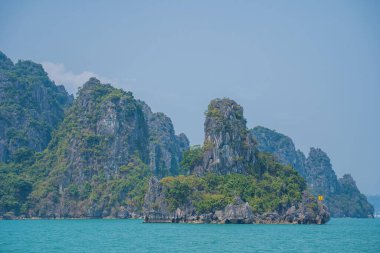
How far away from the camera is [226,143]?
351ft

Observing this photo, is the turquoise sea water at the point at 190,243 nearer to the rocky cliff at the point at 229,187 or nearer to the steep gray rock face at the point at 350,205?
the rocky cliff at the point at 229,187

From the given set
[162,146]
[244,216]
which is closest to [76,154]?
[162,146]

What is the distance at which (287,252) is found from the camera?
167ft

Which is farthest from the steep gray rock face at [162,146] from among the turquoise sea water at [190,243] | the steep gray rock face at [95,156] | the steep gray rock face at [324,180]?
the turquoise sea water at [190,243]

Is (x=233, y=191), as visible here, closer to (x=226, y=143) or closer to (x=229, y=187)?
(x=229, y=187)

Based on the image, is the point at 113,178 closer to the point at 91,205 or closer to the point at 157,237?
the point at 91,205

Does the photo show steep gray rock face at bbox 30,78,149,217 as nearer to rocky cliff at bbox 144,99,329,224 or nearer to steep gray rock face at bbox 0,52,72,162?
steep gray rock face at bbox 0,52,72,162

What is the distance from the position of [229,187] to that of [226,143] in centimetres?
998

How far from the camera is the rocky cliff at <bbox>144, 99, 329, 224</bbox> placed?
3752 inches

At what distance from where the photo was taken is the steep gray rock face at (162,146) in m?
156

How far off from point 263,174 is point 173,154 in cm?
6782

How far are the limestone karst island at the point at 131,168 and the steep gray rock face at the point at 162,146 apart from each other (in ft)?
1.13

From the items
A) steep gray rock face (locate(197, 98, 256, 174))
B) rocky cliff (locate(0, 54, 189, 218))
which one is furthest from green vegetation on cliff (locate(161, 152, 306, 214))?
rocky cliff (locate(0, 54, 189, 218))

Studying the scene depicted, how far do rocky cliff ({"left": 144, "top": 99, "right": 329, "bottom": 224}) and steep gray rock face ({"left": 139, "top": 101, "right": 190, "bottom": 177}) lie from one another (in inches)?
1782
